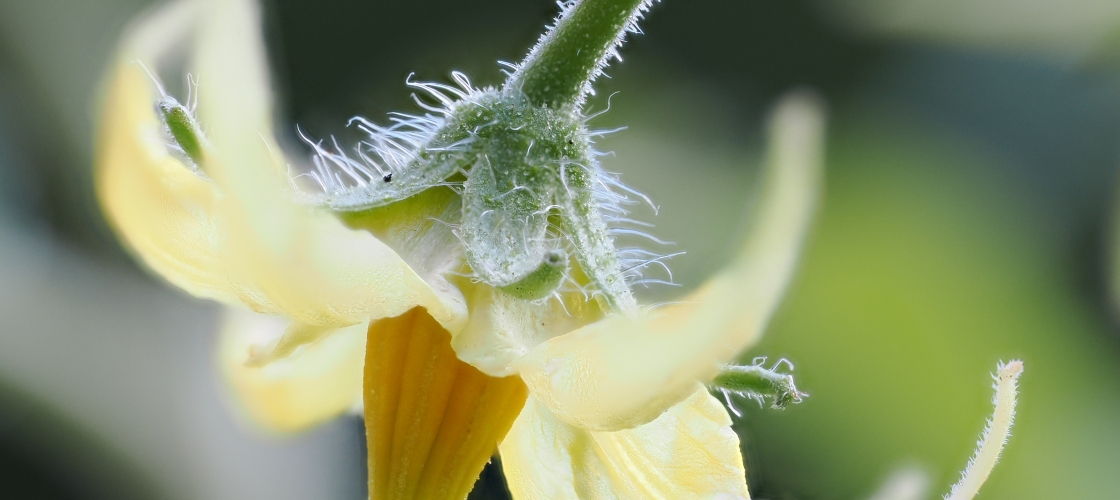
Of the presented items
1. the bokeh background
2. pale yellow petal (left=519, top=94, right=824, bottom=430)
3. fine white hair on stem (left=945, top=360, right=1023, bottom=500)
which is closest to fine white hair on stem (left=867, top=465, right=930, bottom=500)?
fine white hair on stem (left=945, top=360, right=1023, bottom=500)

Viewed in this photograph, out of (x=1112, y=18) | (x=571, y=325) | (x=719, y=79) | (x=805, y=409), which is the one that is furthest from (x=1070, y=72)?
(x=571, y=325)

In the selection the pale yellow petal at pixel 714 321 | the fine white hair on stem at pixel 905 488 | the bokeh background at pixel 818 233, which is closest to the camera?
the pale yellow petal at pixel 714 321

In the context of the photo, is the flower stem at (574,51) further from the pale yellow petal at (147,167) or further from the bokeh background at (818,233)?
the bokeh background at (818,233)

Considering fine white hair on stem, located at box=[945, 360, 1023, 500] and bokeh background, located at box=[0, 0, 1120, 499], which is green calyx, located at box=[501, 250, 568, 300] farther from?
bokeh background, located at box=[0, 0, 1120, 499]

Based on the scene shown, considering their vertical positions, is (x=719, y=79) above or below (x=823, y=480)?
above

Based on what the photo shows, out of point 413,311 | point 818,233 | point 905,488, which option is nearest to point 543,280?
point 413,311

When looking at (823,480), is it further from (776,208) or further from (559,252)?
(776,208)

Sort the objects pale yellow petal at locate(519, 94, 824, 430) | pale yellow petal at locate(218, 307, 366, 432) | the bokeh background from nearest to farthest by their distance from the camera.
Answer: pale yellow petal at locate(519, 94, 824, 430) < pale yellow petal at locate(218, 307, 366, 432) < the bokeh background

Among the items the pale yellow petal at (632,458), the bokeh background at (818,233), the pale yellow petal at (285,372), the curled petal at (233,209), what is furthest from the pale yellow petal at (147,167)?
the bokeh background at (818,233)
